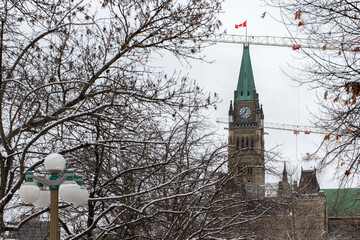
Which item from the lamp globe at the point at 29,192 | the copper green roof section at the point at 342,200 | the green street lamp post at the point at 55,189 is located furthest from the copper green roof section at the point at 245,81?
the lamp globe at the point at 29,192

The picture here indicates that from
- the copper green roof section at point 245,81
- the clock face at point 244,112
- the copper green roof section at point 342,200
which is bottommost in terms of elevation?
the copper green roof section at point 342,200

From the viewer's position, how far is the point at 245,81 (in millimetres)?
123312

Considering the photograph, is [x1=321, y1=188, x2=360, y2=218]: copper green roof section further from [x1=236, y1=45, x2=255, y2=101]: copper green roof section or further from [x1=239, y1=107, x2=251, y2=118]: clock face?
[x1=239, y1=107, x2=251, y2=118]: clock face

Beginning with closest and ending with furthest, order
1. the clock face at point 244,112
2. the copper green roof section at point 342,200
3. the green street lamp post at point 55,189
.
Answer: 1. the green street lamp post at point 55,189
2. the copper green roof section at point 342,200
3. the clock face at point 244,112

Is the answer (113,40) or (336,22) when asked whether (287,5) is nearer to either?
(336,22)

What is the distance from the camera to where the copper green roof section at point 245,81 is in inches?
4830

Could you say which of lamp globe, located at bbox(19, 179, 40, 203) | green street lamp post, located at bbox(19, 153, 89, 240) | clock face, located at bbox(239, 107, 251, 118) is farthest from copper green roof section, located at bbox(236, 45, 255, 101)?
lamp globe, located at bbox(19, 179, 40, 203)

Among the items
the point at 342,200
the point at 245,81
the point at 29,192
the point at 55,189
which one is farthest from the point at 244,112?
the point at 29,192

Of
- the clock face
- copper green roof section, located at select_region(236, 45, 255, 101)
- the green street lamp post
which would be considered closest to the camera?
the green street lamp post

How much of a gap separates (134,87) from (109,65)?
25.9 inches

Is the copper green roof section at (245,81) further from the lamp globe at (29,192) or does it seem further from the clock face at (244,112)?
the lamp globe at (29,192)

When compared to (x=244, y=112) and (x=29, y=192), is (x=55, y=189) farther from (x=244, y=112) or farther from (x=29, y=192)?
(x=244, y=112)

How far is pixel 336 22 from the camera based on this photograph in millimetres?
9359

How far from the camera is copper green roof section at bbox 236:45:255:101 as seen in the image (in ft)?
Result: 403
